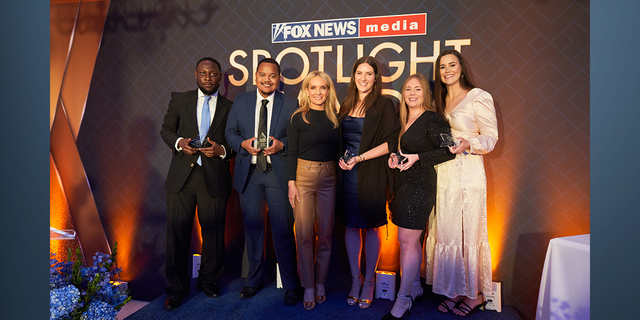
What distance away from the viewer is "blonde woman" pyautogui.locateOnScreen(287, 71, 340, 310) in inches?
102

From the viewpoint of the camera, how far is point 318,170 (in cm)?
257

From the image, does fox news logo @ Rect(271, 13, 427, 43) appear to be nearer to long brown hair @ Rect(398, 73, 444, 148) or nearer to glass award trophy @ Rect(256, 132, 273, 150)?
long brown hair @ Rect(398, 73, 444, 148)

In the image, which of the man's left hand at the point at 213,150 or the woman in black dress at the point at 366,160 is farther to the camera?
the man's left hand at the point at 213,150

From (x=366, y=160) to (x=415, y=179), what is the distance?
0.38 metres

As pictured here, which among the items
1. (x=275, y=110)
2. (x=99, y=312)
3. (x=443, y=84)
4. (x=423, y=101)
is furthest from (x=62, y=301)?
(x=443, y=84)

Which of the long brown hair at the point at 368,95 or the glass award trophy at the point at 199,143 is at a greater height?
the long brown hair at the point at 368,95

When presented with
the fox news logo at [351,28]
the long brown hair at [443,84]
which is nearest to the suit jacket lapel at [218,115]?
the fox news logo at [351,28]

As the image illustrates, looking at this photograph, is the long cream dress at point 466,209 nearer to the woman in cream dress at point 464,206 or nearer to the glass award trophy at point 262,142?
the woman in cream dress at point 464,206

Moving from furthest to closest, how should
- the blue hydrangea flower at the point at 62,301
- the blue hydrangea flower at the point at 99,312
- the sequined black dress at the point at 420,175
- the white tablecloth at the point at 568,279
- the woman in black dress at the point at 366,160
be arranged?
1. the woman in black dress at the point at 366,160
2. the sequined black dress at the point at 420,175
3. the white tablecloth at the point at 568,279
4. the blue hydrangea flower at the point at 99,312
5. the blue hydrangea flower at the point at 62,301

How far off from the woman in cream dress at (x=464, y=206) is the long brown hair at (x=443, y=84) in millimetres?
24

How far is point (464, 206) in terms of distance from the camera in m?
2.52

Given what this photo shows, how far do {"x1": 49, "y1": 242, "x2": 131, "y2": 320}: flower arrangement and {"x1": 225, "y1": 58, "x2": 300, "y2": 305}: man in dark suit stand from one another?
1.05 metres

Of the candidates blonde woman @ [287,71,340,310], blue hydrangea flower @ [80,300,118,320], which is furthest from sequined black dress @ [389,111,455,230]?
blue hydrangea flower @ [80,300,118,320]

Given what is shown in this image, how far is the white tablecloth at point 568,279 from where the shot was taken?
204cm
